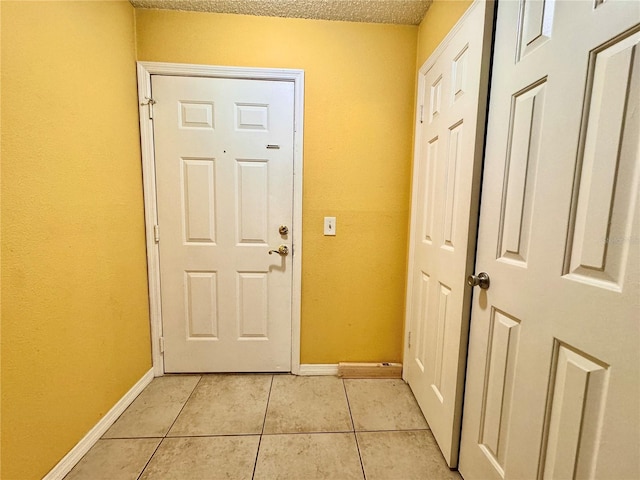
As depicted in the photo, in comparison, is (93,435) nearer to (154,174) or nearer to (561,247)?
(154,174)

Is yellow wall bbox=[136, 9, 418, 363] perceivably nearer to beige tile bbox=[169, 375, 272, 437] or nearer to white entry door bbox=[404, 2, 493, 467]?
white entry door bbox=[404, 2, 493, 467]

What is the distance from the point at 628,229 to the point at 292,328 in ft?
5.46

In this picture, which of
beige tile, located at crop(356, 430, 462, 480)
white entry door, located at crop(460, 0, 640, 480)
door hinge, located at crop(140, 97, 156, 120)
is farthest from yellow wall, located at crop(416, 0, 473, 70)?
beige tile, located at crop(356, 430, 462, 480)

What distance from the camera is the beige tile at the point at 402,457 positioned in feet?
3.73

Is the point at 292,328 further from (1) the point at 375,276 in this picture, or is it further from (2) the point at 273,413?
(1) the point at 375,276

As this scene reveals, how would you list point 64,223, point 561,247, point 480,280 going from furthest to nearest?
point 64,223, point 480,280, point 561,247

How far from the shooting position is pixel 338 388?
1.70 meters

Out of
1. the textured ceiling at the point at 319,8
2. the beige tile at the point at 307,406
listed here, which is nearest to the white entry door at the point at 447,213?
the textured ceiling at the point at 319,8

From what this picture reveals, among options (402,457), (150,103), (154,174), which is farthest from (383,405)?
(150,103)

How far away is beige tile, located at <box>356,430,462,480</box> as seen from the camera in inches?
44.7

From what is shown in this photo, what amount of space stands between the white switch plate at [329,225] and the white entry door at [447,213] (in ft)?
1.74

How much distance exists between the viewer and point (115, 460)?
119 cm

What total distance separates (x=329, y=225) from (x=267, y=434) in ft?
4.13

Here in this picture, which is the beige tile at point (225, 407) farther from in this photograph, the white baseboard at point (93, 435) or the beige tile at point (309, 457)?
the white baseboard at point (93, 435)
